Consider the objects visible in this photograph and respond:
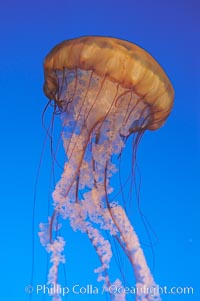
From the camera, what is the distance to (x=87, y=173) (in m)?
2.47

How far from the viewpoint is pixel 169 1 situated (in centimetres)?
266

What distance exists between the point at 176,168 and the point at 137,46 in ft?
2.06

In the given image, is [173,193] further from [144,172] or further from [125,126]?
[125,126]

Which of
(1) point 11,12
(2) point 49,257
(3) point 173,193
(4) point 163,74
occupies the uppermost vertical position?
(1) point 11,12

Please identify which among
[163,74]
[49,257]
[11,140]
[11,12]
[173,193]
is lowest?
[49,257]

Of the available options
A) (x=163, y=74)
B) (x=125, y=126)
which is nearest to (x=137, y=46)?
(x=163, y=74)

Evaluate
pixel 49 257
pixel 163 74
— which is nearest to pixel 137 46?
pixel 163 74

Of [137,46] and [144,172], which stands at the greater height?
[137,46]

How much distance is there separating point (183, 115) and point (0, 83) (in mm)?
918

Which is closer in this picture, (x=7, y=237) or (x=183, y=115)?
(x=7, y=237)

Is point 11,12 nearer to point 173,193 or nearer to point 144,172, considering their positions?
point 144,172

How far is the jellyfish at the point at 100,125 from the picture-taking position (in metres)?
2.31

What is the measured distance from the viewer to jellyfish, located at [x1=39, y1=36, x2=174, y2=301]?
231cm

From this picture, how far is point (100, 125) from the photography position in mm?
2514
